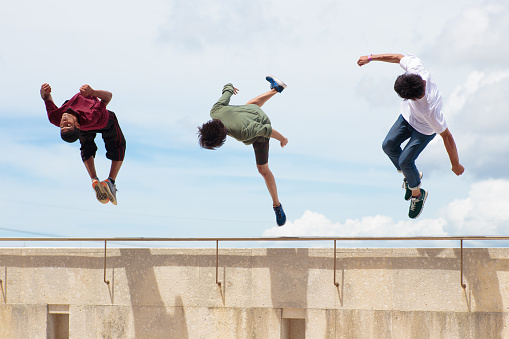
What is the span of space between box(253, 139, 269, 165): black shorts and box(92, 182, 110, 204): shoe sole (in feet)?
7.44

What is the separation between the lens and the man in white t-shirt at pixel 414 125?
8.38m

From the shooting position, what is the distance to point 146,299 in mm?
9773

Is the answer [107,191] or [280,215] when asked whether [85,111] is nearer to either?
[107,191]

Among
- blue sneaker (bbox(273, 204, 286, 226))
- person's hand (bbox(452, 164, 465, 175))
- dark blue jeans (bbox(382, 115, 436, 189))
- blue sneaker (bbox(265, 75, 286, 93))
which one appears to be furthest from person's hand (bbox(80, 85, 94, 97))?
person's hand (bbox(452, 164, 465, 175))

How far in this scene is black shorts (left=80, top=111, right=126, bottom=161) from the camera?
33.3 feet

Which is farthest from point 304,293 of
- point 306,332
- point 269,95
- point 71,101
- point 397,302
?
point 71,101

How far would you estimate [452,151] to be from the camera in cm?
882

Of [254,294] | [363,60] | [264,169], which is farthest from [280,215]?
[363,60]

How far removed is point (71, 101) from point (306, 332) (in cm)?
446

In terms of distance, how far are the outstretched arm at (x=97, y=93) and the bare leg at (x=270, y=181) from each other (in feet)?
7.52

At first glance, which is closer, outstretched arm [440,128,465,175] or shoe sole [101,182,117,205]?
outstretched arm [440,128,465,175]

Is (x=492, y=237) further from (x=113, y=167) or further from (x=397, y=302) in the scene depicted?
(x=113, y=167)

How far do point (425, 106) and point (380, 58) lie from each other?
997 millimetres

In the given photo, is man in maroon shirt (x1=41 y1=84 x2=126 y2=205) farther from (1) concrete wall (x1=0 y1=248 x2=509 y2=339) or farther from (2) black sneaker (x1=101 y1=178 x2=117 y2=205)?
(1) concrete wall (x1=0 y1=248 x2=509 y2=339)
